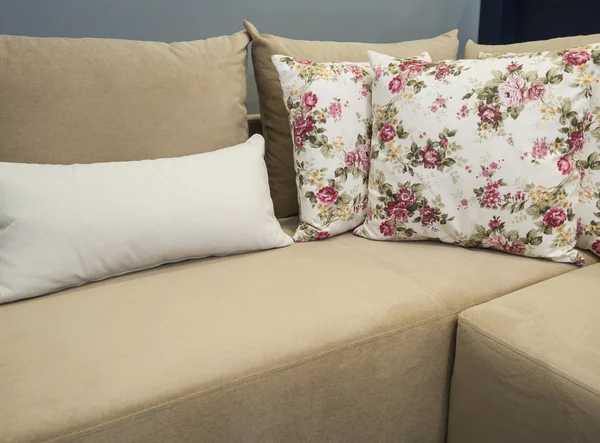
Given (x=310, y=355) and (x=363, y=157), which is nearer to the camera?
(x=310, y=355)

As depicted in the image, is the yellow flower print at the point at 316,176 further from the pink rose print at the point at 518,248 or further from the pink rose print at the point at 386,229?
the pink rose print at the point at 518,248

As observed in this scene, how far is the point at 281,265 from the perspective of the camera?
3.55ft

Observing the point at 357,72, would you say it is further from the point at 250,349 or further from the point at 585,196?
the point at 250,349

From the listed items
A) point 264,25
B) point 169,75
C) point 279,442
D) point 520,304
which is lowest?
point 279,442

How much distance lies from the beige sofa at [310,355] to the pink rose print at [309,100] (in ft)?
1.20

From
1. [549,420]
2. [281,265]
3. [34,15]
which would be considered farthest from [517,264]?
[34,15]

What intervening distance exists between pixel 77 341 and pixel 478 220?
0.82m

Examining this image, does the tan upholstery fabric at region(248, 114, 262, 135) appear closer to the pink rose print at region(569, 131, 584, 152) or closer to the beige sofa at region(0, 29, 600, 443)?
the beige sofa at region(0, 29, 600, 443)

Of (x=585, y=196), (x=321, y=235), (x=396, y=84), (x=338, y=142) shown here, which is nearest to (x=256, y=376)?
(x=321, y=235)

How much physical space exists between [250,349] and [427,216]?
550mm

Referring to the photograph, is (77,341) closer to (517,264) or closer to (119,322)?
(119,322)

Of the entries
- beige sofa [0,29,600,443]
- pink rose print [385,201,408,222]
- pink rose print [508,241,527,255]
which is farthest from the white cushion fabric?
pink rose print [508,241,527,255]

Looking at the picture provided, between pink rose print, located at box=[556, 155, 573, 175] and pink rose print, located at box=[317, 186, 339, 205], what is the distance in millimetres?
480

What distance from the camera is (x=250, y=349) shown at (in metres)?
0.79
